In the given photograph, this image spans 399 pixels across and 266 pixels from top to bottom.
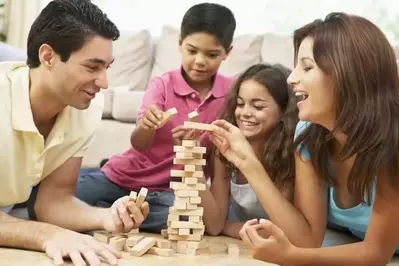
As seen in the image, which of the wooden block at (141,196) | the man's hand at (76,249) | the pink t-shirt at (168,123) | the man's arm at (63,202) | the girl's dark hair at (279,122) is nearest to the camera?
the man's hand at (76,249)

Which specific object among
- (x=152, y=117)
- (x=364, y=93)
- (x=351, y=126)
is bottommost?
(x=152, y=117)

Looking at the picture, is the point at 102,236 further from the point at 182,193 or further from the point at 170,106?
the point at 170,106

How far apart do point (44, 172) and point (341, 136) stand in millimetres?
1068

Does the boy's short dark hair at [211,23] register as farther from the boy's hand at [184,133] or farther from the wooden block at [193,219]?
the wooden block at [193,219]

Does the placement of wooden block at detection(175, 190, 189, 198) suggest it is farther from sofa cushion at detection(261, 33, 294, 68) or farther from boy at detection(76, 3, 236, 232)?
sofa cushion at detection(261, 33, 294, 68)

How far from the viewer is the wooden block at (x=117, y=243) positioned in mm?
2292

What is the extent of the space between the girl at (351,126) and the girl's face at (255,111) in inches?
16.6

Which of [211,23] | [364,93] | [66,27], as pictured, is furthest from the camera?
[211,23]

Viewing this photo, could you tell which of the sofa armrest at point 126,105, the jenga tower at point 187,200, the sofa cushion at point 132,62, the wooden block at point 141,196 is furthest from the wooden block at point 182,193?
the sofa cushion at point 132,62

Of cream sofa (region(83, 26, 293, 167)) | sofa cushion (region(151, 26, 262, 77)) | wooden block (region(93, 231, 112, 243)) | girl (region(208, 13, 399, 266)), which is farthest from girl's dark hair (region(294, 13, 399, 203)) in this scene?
sofa cushion (region(151, 26, 262, 77))

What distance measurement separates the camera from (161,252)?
7.57 feet

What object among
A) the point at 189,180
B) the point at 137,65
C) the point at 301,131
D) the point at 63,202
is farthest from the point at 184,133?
the point at 137,65

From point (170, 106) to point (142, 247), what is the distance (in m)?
0.74

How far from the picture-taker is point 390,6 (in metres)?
5.55
